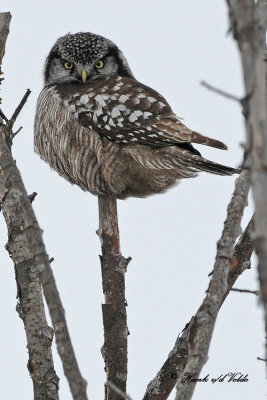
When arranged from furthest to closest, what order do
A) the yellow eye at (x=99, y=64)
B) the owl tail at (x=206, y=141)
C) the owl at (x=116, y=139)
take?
1. the yellow eye at (x=99, y=64)
2. the owl at (x=116, y=139)
3. the owl tail at (x=206, y=141)

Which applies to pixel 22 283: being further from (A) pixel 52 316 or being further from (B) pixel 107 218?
(A) pixel 52 316

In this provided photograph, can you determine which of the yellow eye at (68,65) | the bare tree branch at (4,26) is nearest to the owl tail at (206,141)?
the bare tree branch at (4,26)

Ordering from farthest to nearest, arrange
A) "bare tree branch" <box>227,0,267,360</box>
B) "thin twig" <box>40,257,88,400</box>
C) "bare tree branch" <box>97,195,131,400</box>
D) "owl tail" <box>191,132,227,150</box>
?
"owl tail" <box>191,132,227,150</box>
"bare tree branch" <box>97,195,131,400</box>
"thin twig" <box>40,257,88,400</box>
"bare tree branch" <box>227,0,267,360</box>

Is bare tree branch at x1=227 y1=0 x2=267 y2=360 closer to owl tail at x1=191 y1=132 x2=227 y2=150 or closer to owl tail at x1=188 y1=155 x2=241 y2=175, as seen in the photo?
owl tail at x1=188 y1=155 x2=241 y2=175

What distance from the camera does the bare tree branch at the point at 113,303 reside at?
4.43 m

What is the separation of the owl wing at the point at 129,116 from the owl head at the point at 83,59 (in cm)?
53

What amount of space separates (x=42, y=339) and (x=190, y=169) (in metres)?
1.73

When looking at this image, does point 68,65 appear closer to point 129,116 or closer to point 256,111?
point 129,116

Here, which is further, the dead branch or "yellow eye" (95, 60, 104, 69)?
"yellow eye" (95, 60, 104, 69)

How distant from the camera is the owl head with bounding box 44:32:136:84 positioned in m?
5.93

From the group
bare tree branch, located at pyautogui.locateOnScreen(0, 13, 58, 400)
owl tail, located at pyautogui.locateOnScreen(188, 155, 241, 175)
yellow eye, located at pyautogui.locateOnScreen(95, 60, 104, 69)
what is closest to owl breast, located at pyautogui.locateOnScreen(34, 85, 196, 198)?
owl tail, located at pyautogui.locateOnScreen(188, 155, 241, 175)

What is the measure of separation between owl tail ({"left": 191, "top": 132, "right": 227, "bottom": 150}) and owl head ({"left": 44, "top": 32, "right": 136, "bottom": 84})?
132cm

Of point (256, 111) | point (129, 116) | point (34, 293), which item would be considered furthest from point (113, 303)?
point (256, 111)

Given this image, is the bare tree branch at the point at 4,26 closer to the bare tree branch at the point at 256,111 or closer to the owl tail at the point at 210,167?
the owl tail at the point at 210,167
